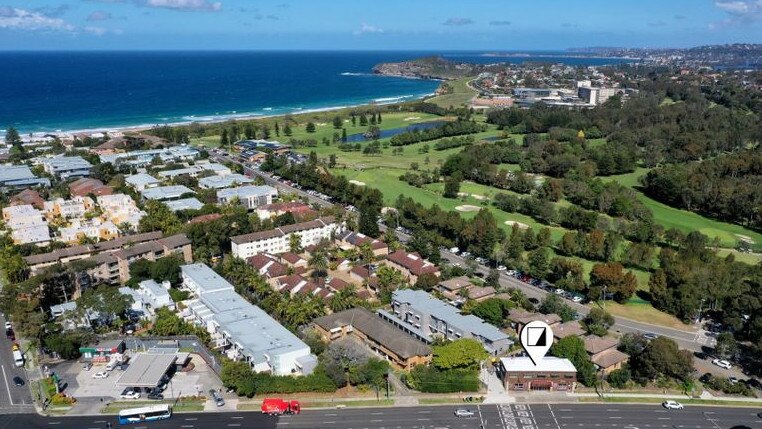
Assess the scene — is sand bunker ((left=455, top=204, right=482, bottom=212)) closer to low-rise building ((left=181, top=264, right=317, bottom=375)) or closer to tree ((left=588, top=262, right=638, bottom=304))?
tree ((left=588, top=262, right=638, bottom=304))

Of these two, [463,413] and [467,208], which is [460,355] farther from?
[467,208]

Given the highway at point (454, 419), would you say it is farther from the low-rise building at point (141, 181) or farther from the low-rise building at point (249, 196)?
the low-rise building at point (141, 181)

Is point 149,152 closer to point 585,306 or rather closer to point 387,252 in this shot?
point 387,252

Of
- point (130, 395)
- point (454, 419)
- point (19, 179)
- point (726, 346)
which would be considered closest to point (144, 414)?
point (130, 395)

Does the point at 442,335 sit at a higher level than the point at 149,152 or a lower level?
lower

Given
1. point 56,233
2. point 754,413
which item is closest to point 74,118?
point 56,233

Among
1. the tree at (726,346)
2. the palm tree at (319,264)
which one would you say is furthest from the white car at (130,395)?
the tree at (726,346)
